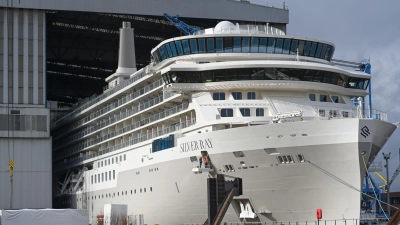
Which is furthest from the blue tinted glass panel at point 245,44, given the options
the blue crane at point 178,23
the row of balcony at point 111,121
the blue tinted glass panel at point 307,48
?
the blue crane at point 178,23

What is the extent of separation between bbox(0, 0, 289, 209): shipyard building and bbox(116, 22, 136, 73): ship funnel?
110 inches

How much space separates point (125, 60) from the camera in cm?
5791

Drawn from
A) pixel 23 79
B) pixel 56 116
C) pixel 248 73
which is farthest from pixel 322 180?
pixel 56 116

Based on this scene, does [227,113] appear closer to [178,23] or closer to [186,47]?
[186,47]

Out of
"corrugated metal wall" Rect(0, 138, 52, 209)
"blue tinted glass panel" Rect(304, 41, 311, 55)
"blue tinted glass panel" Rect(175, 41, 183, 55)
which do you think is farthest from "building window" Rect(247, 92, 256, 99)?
"corrugated metal wall" Rect(0, 138, 52, 209)

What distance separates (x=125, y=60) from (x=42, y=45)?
21.9 ft

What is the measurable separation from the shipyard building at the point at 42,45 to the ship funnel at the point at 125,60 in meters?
2.89

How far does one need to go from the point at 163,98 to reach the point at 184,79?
351cm

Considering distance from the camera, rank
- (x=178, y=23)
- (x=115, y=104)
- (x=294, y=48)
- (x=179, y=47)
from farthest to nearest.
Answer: (x=178, y=23), (x=115, y=104), (x=179, y=47), (x=294, y=48)

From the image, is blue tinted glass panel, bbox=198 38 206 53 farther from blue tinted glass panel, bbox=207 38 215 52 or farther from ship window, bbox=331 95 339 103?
ship window, bbox=331 95 339 103

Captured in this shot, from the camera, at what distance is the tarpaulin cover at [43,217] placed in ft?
128

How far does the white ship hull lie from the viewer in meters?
35.0

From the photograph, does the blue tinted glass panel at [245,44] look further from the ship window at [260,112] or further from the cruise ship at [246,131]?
the ship window at [260,112]

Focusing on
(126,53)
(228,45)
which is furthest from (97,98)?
(228,45)
